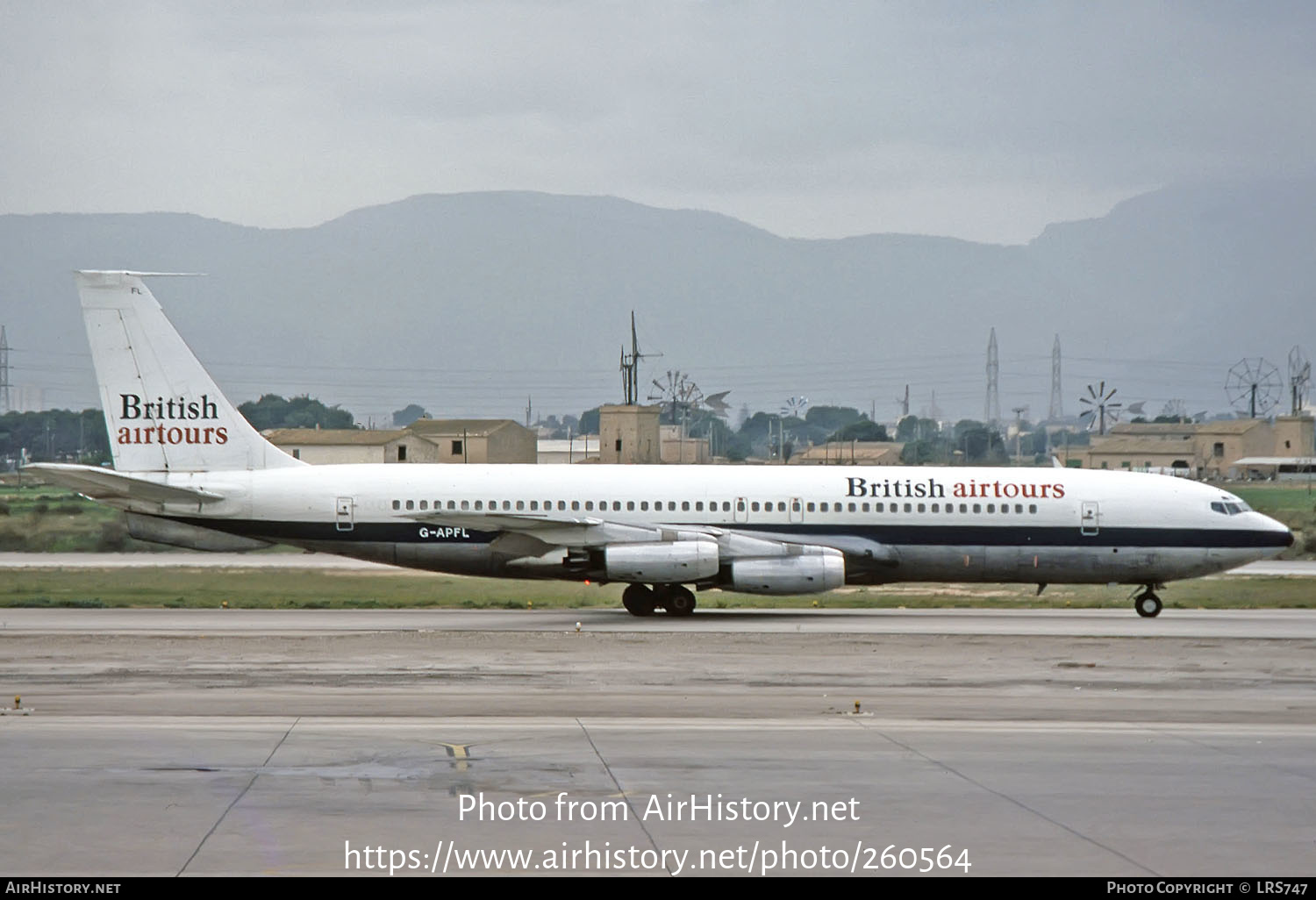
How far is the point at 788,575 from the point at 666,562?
8.77 ft

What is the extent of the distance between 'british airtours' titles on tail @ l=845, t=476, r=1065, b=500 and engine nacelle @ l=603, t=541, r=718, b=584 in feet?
13.3

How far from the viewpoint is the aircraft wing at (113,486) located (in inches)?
1296

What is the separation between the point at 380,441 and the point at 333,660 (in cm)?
5539

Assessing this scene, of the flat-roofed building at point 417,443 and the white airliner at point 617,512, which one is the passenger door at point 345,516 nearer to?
the white airliner at point 617,512

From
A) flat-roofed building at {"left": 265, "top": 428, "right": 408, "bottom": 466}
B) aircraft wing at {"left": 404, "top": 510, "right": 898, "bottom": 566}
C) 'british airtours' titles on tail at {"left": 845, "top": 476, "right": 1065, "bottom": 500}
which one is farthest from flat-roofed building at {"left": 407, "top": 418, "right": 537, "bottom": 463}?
'british airtours' titles on tail at {"left": 845, "top": 476, "right": 1065, "bottom": 500}

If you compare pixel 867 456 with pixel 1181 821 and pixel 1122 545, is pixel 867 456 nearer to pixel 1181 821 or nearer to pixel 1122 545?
pixel 1122 545

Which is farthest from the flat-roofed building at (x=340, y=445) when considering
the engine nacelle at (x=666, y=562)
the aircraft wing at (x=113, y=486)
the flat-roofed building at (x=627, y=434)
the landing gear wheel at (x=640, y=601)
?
the engine nacelle at (x=666, y=562)

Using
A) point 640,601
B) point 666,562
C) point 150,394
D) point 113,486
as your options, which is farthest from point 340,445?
point 666,562

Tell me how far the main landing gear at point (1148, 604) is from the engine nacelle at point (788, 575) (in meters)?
7.26

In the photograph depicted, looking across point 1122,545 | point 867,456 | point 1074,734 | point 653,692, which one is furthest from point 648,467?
point 867,456

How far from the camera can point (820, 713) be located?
794 inches

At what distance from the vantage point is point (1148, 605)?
36000mm

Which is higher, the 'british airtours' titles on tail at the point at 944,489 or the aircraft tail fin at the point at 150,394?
the aircraft tail fin at the point at 150,394

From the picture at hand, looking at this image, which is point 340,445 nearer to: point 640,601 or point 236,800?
point 640,601
